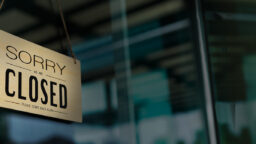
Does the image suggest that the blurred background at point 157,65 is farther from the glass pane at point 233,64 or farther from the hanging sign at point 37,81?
the hanging sign at point 37,81

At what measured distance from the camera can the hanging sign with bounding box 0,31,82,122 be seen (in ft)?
4.95

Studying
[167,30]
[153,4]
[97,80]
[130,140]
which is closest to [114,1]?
[153,4]

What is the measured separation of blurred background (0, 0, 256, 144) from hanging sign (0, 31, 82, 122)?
0.30 m

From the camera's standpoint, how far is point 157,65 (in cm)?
242

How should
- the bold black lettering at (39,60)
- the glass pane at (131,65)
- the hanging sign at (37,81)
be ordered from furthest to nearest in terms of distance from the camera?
the glass pane at (131,65) → the bold black lettering at (39,60) → the hanging sign at (37,81)

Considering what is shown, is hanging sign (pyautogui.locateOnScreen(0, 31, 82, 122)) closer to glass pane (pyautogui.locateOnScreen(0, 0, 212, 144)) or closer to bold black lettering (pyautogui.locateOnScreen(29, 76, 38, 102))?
bold black lettering (pyautogui.locateOnScreen(29, 76, 38, 102))

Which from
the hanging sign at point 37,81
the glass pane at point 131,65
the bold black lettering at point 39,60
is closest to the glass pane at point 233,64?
the glass pane at point 131,65

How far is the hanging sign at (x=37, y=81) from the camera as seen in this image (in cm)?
151

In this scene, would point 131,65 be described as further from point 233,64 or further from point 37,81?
point 37,81

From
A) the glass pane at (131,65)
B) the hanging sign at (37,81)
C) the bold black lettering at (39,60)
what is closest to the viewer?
the hanging sign at (37,81)

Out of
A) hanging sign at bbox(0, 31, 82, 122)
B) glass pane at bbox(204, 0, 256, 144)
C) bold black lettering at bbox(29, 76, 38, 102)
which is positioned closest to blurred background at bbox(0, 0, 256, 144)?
glass pane at bbox(204, 0, 256, 144)

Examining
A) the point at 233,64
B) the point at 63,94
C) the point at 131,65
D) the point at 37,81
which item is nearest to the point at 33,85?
the point at 37,81

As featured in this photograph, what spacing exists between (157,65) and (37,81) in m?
0.98

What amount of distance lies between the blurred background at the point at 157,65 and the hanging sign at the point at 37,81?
0.30m
